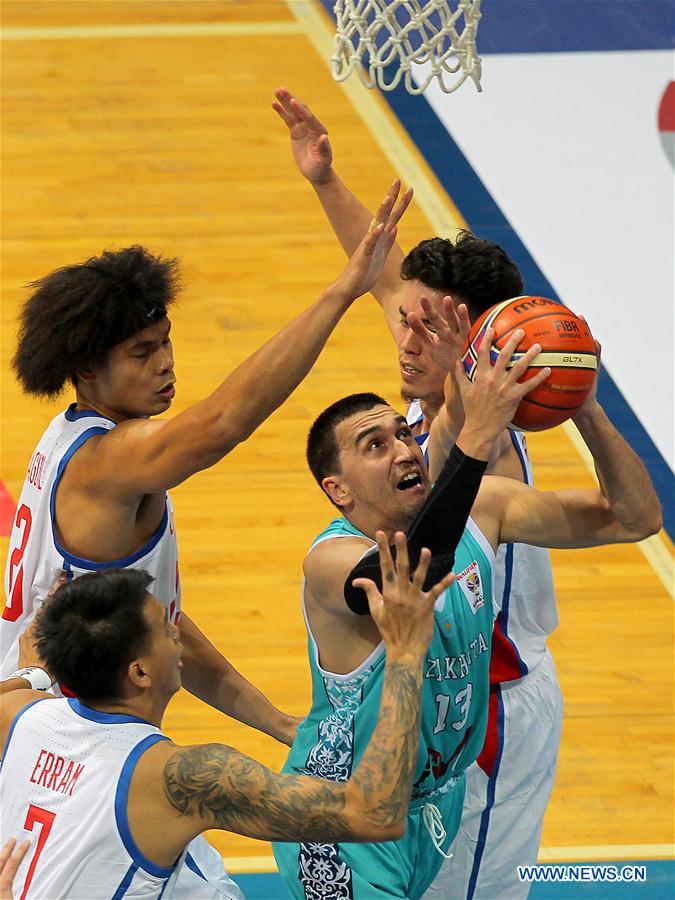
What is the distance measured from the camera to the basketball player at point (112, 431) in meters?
3.83

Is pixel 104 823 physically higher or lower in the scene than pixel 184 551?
higher

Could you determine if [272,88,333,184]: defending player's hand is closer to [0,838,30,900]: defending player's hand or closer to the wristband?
the wristband

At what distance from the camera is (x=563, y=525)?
4098 mm

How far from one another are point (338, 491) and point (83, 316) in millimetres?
817

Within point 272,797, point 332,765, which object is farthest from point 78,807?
point 332,765

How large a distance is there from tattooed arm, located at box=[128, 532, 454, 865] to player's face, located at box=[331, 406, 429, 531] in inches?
28.7

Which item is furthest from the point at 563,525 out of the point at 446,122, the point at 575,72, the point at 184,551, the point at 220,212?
the point at 575,72

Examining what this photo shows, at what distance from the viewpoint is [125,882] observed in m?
3.24

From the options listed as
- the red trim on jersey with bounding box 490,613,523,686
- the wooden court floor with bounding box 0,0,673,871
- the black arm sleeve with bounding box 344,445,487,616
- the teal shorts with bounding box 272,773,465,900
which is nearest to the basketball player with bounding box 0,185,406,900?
the teal shorts with bounding box 272,773,465,900

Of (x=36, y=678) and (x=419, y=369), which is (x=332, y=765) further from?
(x=419, y=369)

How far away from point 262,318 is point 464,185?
7.09 feet

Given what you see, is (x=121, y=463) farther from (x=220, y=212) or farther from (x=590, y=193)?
(x=590, y=193)

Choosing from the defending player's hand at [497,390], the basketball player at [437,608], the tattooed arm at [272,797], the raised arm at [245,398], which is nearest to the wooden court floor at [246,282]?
the basketball player at [437,608]

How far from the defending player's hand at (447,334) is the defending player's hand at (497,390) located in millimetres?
229
